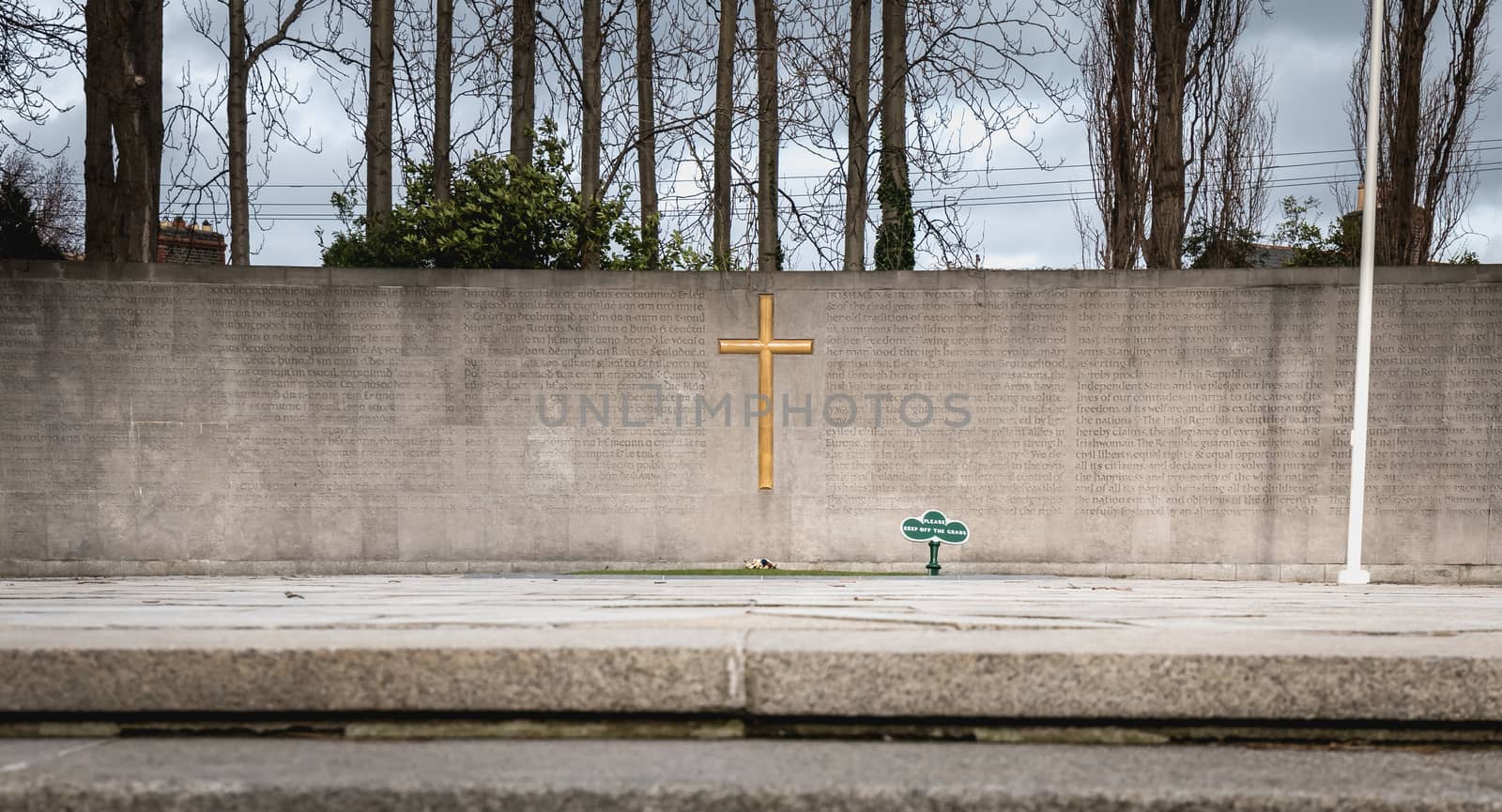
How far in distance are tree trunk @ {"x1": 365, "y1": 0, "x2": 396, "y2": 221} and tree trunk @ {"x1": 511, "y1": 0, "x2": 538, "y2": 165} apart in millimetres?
1588

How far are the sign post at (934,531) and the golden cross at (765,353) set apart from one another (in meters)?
1.36

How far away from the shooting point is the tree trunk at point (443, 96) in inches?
474

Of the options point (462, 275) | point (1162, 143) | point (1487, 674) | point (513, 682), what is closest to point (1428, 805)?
point (1487, 674)

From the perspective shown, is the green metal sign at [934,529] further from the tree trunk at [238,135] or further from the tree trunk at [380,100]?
the tree trunk at [238,135]

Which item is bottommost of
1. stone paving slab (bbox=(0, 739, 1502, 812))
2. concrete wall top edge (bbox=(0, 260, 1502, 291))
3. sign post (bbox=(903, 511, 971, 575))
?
sign post (bbox=(903, 511, 971, 575))

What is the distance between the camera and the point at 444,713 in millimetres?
1599

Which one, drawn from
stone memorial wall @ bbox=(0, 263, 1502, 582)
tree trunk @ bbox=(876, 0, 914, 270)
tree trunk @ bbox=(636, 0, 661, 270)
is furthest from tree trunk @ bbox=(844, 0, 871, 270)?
stone memorial wall @ bbox=(0, 263, 1502, 582)

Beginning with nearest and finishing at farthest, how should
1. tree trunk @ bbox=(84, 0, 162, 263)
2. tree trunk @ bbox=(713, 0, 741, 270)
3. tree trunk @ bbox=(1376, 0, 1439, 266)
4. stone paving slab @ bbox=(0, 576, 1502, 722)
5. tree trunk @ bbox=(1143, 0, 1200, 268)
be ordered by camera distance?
stone paving slab @ bbox=(0, 576, 1502, 722), tree trunk @ bbox=(84, 0, 162, 263), tree trunk @ bbox=(1143, 0, 1200, 268), tree trunk @ bbox=(713, 0, 741, 270), tree trunk @ bbox=(1376, 0, 1439, 266)

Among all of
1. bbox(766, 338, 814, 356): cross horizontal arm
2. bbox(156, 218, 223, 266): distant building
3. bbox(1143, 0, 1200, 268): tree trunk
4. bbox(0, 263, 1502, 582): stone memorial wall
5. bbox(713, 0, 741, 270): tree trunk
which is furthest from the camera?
bbox(713, 0, 741, 270): tree trunk

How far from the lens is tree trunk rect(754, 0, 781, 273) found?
11.2 meters

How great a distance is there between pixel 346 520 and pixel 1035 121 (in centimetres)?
733

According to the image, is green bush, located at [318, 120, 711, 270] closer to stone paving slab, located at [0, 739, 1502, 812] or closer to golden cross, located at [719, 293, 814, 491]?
golden cross, located at [719, 293, 814, 491]

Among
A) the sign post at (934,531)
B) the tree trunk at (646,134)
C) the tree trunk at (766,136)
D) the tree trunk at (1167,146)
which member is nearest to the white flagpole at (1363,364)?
the tree trunk at (1167,146)

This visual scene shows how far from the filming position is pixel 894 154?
11.1 m
